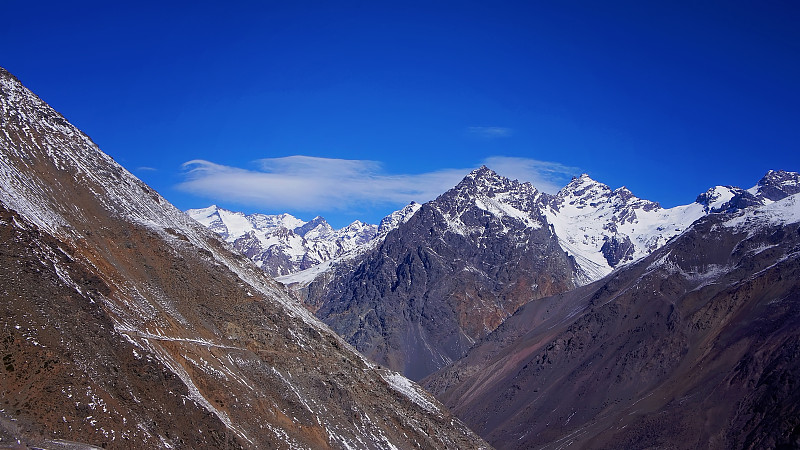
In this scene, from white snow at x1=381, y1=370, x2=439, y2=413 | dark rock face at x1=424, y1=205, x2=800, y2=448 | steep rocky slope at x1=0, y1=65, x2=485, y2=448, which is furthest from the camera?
dark rock face at x1=424, y1=205, x2=800, y2=448

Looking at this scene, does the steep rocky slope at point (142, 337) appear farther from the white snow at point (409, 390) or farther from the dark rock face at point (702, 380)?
the dark rock face at point (702, 380)

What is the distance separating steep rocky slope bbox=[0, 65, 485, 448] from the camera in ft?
188

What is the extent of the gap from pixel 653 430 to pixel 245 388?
9889cm

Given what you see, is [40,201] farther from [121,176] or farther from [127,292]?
[121,176]

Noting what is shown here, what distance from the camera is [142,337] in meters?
70.1

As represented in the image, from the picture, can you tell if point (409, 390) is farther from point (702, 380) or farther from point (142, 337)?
point (702, 380)

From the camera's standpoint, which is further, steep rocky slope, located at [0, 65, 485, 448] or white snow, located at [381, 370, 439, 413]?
white snow, located at [381, 370, 439, 413]

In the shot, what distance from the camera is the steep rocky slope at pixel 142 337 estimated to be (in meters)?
57.4

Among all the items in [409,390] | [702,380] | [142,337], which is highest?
[142,337]

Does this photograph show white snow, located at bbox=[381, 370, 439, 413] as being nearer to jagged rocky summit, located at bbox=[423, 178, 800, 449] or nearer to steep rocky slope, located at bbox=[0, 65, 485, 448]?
steep rocky slope, located at bbox=[0, 65, 485, 448]

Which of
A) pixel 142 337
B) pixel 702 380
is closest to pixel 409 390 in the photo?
pixel 142 337

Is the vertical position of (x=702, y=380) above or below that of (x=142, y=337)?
below

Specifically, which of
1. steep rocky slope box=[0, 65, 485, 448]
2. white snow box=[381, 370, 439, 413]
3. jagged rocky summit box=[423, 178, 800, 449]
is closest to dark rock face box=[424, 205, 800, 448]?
jagged rocky summit box=[423, 178, 800, 449]

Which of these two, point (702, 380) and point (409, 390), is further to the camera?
point (702, 380)
